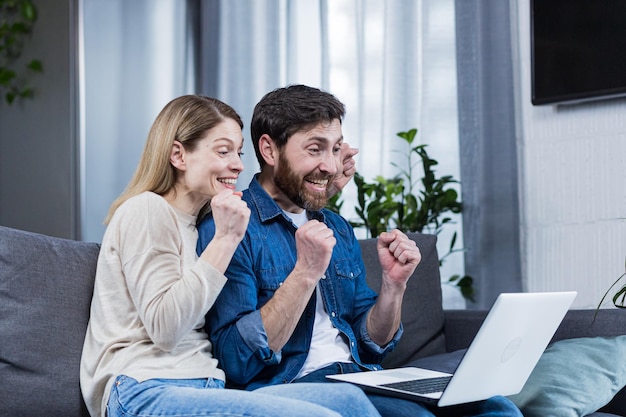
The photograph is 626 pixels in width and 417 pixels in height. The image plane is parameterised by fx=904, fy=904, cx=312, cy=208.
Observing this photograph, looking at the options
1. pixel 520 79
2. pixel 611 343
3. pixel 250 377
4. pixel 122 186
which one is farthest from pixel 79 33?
pixel 611 343

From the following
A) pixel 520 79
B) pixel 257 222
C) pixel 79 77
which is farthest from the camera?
pixel 79 77

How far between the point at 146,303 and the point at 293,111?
0.57 m

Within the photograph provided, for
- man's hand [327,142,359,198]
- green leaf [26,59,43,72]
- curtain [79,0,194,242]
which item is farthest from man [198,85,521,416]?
green leaf [26,59,43,72]

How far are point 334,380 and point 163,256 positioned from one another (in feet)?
1.36

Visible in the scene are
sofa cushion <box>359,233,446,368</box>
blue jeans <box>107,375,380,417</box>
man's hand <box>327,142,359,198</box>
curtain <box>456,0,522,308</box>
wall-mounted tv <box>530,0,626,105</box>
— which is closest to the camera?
blue jeans <box>107,375,380,417</box>

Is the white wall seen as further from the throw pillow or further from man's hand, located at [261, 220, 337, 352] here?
man's hand, located at [261, 220, 337, 352]

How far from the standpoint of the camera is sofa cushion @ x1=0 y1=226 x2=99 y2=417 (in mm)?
1726

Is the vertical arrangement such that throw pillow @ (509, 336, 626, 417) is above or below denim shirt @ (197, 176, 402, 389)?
below

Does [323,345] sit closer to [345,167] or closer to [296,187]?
[296,187]

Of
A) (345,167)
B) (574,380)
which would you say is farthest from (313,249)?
(574,380)

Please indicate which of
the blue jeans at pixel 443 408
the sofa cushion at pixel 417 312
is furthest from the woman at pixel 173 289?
the sofa cushion at pixel 417 312

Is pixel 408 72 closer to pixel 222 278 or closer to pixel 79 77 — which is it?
pixel 79 77

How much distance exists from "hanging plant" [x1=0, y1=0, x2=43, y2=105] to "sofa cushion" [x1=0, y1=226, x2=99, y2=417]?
2017 mm

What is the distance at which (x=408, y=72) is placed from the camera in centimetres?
317
